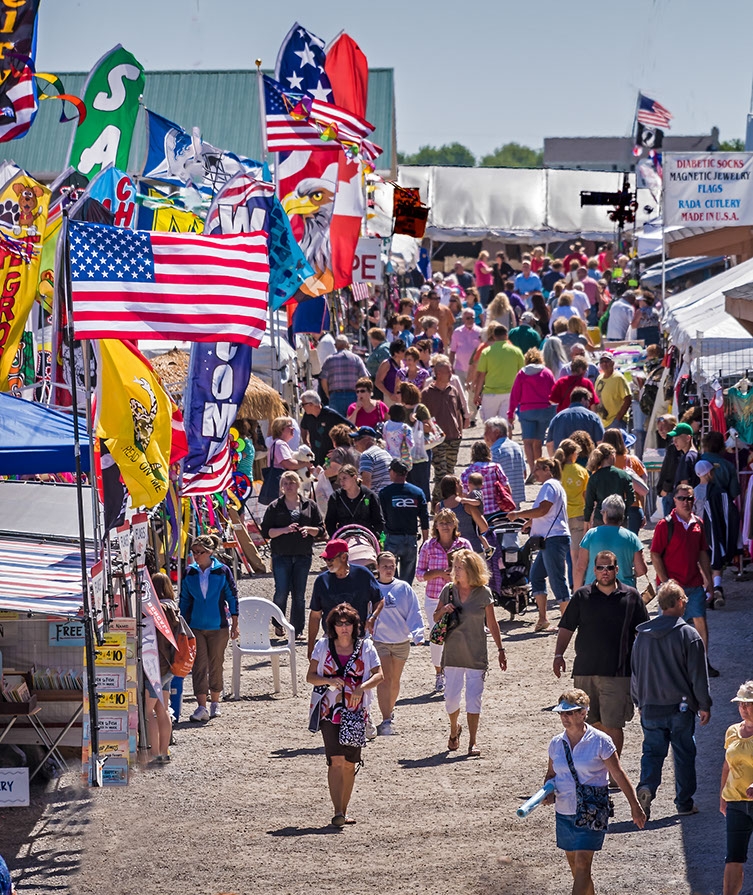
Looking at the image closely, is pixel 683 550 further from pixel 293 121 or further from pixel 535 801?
pixel 293 121

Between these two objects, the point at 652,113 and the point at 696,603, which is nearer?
the point at 696,603

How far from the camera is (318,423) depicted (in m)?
17.5

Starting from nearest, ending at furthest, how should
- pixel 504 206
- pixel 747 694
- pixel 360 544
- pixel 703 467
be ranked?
pixel 747 694, pixel 360 544, pixel 703 467, pixel 504 206

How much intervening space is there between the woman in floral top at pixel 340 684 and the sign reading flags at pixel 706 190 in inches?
414

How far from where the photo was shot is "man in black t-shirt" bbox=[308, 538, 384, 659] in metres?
11.2

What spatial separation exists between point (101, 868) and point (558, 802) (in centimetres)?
277

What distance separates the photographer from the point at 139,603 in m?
9.45

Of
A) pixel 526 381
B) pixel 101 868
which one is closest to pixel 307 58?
pixel 526 381

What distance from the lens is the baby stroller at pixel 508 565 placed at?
47.0ft

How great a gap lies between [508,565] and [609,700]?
4382 millimetres

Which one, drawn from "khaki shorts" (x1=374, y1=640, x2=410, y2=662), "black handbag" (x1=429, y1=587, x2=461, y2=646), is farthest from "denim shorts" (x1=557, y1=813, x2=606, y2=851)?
"khaki shorts" (x1=374, y1=640, x2=410, y2=662)

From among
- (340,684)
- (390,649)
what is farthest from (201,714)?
(340,684)

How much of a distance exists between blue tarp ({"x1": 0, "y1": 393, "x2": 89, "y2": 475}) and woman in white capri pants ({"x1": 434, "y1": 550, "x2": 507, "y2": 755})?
304 centimetres

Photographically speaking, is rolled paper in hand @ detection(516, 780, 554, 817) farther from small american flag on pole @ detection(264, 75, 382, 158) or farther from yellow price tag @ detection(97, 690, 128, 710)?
small american flag on pole @ detection(264, 75, 382, 158)
